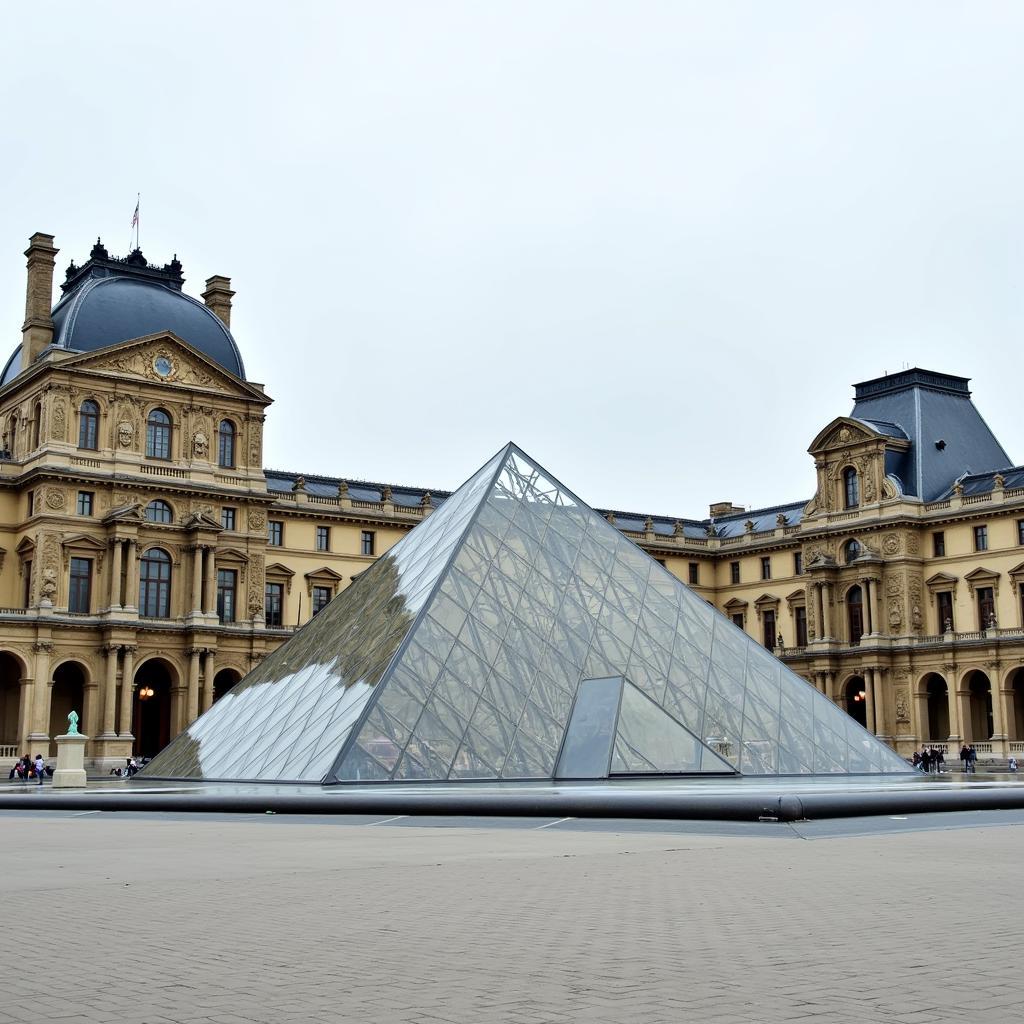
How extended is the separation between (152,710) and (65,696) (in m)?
4.12

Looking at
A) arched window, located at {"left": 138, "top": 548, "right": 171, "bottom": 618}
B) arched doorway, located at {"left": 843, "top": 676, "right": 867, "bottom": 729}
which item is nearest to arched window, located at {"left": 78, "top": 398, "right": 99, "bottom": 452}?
arched window, located at {"left": 138, "top": 548, "right": 171, "bottom": 618}

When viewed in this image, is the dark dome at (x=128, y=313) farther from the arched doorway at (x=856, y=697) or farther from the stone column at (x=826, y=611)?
the arched doorway at (x=856, y=697)

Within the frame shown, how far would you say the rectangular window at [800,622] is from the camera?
7469 centimetres

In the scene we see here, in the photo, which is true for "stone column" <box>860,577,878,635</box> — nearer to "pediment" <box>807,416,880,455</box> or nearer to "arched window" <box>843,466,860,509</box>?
"arched window" <box>843,466,860,509</box>

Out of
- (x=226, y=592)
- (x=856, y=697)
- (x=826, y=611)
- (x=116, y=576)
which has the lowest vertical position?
(x=856, y=697)

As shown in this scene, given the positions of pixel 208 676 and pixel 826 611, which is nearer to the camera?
pixel 208 676

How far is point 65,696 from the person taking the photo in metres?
58.4

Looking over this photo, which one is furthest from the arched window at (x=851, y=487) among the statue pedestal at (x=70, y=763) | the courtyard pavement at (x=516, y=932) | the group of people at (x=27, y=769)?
the courtyard pavement at (x=516, y=932)

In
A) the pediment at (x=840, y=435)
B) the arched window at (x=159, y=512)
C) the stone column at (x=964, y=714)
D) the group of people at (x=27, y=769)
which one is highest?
the pediment at (x=840, y=435)

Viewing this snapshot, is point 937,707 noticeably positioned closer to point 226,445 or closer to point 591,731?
point 226,445

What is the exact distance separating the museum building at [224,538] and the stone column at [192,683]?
0.09 meters

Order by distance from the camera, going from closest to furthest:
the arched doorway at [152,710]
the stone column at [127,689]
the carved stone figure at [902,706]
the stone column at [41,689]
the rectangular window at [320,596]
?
the stone column at [41,689] → the stone column at [127,689] → the arched doorway at [152,710] → the rectangular window at [320,596] → the carved stone figure at [902,706]

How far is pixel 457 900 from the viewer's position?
372 inches

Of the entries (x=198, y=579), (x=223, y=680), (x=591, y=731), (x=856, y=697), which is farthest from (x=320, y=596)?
(x=591, y=731)
